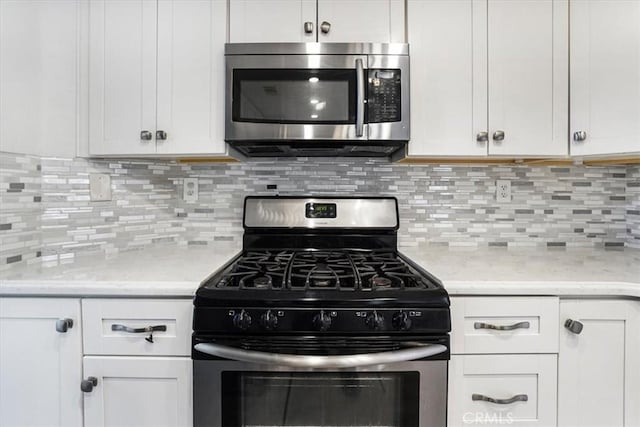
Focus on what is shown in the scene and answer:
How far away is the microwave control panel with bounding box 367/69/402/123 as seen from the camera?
1.38 metres

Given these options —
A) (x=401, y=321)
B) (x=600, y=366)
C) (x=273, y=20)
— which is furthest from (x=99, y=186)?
(x=600, y=366)

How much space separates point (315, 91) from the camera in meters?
1.38

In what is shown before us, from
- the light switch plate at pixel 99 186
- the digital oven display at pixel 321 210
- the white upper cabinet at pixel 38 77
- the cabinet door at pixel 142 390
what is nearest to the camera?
the cabinet door at pixel 142 390

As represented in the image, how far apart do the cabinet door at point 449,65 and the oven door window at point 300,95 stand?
280 mm

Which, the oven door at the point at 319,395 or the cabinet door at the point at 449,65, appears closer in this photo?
the oven door at the point at 319,395

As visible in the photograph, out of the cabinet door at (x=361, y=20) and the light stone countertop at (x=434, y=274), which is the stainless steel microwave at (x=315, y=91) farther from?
the light stone countertop at (x=434, y=274)

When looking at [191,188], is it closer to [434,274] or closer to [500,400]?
[434,274]

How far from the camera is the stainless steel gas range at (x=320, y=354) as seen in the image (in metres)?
1.00

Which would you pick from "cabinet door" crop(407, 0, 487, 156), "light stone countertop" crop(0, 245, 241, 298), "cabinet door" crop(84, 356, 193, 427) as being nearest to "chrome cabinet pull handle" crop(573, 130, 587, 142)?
"cabinet door" crop(407, 0, 487, 156)

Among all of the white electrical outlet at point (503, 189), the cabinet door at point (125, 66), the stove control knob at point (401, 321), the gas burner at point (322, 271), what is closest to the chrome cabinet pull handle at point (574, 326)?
the stove control knob at point (401, 321)

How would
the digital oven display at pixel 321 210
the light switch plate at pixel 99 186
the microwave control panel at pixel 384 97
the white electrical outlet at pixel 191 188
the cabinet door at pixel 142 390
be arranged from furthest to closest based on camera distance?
the white electrical outlet at pixel 191 188, the digital oven display at pixel 321 210, the light switch plate at pixel 99 186, the microwave control panel at pixel 384 97, the cabinet door at pixel 142 390

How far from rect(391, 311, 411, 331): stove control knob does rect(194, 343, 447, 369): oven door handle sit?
0.06 meters

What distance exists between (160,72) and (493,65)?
1331 mm

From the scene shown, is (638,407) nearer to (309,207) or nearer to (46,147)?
(309,207)
